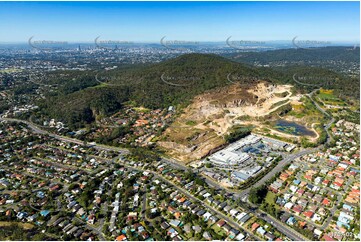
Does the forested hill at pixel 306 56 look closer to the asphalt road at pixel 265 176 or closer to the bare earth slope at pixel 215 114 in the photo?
the bare earth slope at pixel 215 114

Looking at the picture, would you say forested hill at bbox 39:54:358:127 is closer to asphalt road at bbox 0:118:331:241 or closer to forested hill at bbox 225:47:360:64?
asphalt road at bbox 0:118:331:241

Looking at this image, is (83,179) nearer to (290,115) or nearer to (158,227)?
(158,227)

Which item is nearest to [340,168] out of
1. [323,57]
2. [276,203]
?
[276,203]

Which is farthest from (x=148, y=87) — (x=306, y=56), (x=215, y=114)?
(x=306, y=56)

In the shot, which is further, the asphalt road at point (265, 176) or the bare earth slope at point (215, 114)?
the bare earth slope at point (215, 114)

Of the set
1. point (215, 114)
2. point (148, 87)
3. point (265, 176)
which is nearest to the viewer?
point (265, 176)

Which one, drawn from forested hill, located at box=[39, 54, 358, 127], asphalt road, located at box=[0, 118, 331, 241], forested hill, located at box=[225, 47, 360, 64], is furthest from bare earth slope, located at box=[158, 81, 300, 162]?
forested hill, located at box=[225, 47, 360, 64]

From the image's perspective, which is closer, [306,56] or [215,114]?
[215,114]

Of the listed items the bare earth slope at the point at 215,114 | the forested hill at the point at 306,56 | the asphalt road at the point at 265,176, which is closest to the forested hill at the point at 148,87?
the bare earth slope at the point at 215,114

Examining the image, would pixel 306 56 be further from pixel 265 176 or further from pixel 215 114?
pixel 265 176
